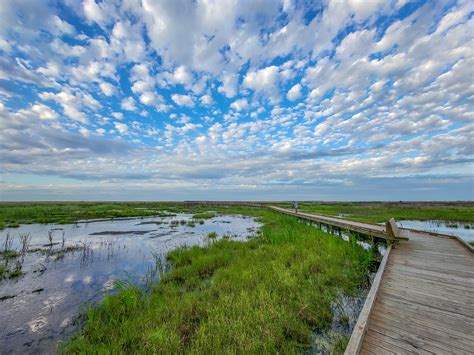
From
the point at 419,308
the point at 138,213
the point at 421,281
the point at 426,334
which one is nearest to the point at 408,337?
the point at 426,334

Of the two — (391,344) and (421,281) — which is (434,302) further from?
(391,344)

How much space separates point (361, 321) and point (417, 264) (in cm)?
524

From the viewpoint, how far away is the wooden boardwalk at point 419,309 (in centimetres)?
319

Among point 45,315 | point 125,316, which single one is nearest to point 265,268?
point 125,316

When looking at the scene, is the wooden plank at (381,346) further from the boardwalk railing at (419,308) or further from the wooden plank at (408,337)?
the wooden plank at (408,337)

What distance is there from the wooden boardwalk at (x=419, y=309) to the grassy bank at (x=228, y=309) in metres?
1.13

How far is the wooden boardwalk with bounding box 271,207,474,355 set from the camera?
126 inches

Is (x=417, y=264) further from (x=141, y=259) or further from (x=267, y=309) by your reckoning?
(x=141, y=259)

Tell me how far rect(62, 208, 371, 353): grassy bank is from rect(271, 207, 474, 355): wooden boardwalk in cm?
113

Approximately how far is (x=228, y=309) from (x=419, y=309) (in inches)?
156

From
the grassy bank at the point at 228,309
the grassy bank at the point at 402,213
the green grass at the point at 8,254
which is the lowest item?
the grassy bank at the point at 228,309

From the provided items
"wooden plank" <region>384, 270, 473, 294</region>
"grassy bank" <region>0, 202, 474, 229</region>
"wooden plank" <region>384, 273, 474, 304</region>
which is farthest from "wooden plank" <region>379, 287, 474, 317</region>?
"grassy bank" <region>0, 202, 474, 229</region>

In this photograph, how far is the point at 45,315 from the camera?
5.97m

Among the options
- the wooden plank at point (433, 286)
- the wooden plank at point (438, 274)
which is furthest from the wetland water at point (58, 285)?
the wooden plank at point (438, 274)
